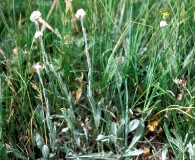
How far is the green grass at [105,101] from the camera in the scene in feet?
5.33

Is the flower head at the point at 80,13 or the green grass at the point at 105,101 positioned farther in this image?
the green grass at the point at 105,101

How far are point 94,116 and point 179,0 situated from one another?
26.7 inches

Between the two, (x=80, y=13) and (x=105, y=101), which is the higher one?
(x=80, y=13)

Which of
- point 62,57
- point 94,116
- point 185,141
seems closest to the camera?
point 185,141

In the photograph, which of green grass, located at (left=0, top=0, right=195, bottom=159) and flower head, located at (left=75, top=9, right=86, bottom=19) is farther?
green grass, located at (left=0, top=0, right=195, bottom=159)

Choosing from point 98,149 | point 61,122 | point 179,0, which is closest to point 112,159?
point 98,149

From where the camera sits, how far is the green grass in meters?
1.63

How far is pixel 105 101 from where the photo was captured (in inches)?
69.7

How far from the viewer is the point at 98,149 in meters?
1.68

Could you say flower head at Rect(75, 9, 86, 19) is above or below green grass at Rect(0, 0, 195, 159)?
above

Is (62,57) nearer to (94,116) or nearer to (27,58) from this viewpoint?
(27,58)

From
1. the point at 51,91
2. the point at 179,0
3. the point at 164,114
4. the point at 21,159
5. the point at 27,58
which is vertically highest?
the point at 179,0

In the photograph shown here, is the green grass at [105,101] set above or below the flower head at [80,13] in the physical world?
below

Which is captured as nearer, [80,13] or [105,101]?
[80,13]
